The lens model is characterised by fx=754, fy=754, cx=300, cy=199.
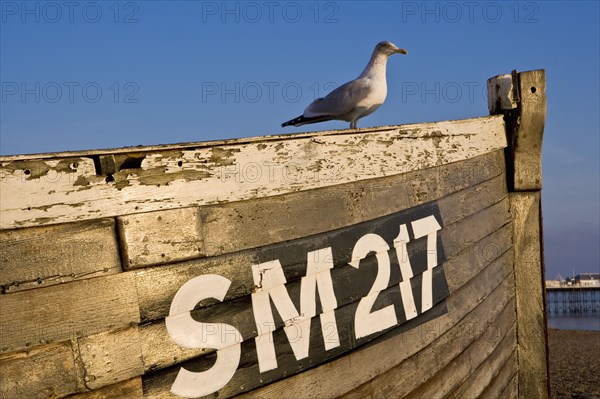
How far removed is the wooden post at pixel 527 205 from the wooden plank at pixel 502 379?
0.45ft

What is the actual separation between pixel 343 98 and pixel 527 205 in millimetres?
1783

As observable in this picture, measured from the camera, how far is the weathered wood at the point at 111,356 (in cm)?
278

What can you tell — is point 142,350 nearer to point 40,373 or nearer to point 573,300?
point 40,373

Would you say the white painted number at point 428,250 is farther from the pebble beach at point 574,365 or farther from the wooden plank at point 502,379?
the pebble beach at point 574,365

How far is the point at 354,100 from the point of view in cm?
653

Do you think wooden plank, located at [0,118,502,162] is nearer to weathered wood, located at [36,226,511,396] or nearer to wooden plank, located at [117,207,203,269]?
wooden plank, located at [117,207,203,269]

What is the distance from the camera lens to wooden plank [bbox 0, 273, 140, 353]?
2680 millimetres

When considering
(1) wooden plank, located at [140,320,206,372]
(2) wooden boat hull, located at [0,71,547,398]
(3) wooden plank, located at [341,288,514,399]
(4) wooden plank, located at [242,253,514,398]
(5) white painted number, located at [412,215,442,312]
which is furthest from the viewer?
(5) white painted number, located at [412,215,442,312]

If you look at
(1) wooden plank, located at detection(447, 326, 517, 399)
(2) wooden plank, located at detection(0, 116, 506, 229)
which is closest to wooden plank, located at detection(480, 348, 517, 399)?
(1) wooden plank, located at detection(447, 326, 517, 399)

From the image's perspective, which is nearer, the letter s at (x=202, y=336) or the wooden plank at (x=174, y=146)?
the wooden plank at (x=174, y=146)

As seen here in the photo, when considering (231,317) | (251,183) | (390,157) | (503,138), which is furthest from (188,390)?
(503,138)

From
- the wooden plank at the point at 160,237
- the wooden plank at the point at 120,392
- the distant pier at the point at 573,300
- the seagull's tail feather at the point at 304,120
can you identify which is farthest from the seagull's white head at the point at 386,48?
the distant pier at the point at 573,300

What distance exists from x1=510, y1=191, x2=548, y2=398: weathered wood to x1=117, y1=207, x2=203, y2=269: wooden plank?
3627 millimetres

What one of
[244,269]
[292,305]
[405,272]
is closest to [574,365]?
[405,272]
